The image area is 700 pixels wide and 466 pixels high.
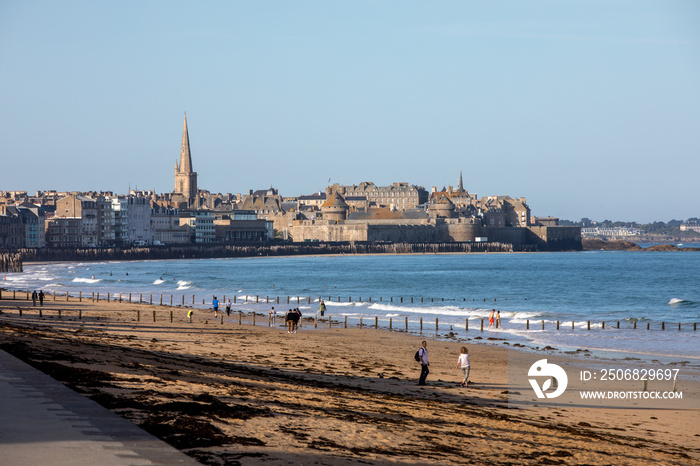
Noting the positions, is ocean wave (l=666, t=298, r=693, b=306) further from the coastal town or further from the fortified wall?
the fortified wall

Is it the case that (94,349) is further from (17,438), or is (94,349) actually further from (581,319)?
(581,319)

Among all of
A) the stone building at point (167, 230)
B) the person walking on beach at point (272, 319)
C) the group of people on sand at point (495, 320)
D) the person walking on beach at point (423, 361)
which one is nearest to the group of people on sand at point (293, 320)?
the person walking on beach at point (272, 319)

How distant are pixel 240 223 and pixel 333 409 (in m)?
136

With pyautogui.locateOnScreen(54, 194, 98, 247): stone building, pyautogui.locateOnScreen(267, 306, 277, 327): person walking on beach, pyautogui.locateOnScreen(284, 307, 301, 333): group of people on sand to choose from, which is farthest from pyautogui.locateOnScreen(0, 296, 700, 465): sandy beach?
pyautogui.locateOnScreen(54, 194, 98, 247): stone building

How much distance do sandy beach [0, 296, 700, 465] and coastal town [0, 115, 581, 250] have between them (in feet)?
336

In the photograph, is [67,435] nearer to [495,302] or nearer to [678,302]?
[495,302]

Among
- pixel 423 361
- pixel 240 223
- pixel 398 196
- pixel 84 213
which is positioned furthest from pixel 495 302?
pixel 398 196

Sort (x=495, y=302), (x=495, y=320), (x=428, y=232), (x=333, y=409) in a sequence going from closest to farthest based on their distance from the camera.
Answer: (x=333, y=409), (x=495, y=320), (x=495, y=302), (x=428, y=232)

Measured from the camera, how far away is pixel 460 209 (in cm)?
17625

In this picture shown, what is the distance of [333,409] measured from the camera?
38.6 feet

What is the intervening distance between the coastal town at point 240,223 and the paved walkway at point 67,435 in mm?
110571

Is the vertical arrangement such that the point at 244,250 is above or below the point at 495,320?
above

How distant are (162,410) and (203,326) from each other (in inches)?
828

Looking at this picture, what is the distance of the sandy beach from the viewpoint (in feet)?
29.9
